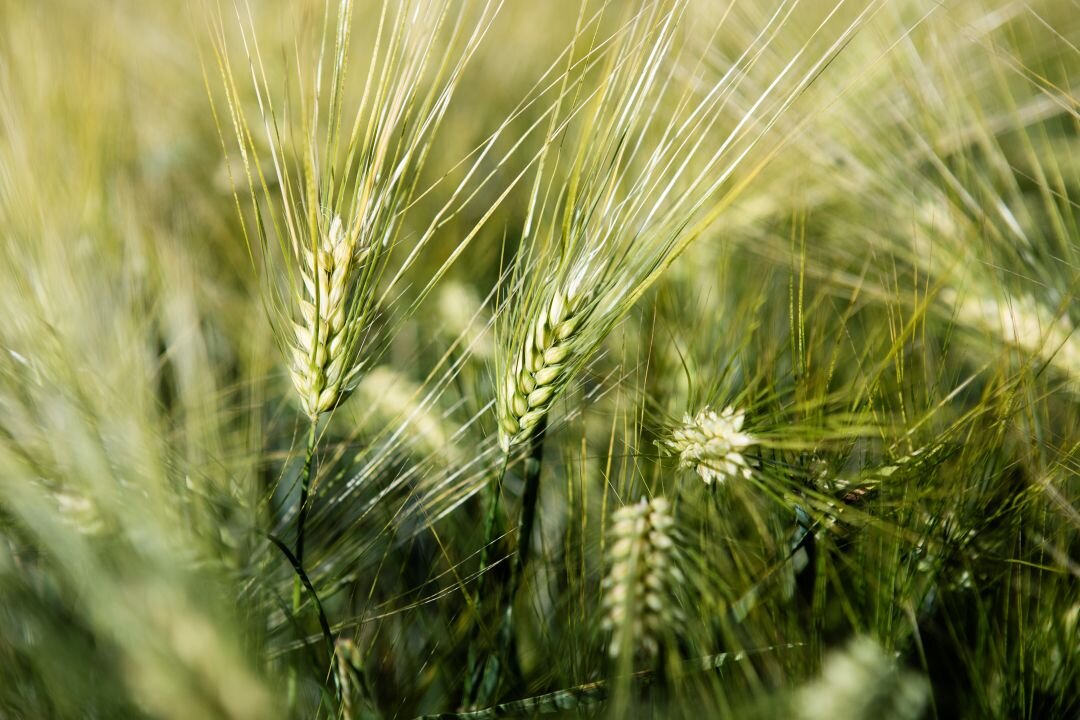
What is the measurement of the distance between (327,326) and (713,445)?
0.20 metres

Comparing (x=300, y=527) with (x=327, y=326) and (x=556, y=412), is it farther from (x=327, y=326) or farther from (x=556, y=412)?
(x=556, y=412)

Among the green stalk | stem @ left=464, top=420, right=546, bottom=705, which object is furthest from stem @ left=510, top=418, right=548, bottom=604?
the green stalk

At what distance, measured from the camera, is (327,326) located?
336 millimetres

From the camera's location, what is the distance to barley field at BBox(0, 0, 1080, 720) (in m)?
0.30

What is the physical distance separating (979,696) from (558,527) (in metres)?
0.25

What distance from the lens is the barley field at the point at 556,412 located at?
30cm

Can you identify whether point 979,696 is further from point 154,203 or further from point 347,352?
point 154,203

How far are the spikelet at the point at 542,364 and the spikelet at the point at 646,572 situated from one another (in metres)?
0.07

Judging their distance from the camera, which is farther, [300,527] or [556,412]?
[556,412]

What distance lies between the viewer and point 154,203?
623mm

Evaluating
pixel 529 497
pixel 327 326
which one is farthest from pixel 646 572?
pixel 327 326

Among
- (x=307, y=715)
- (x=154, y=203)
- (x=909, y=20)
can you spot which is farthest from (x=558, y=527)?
(x=909, y=20)

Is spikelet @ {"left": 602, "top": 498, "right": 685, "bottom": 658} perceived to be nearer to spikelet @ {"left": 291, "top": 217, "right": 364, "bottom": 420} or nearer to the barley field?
the barley field

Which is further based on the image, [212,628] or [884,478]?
[884,478]
